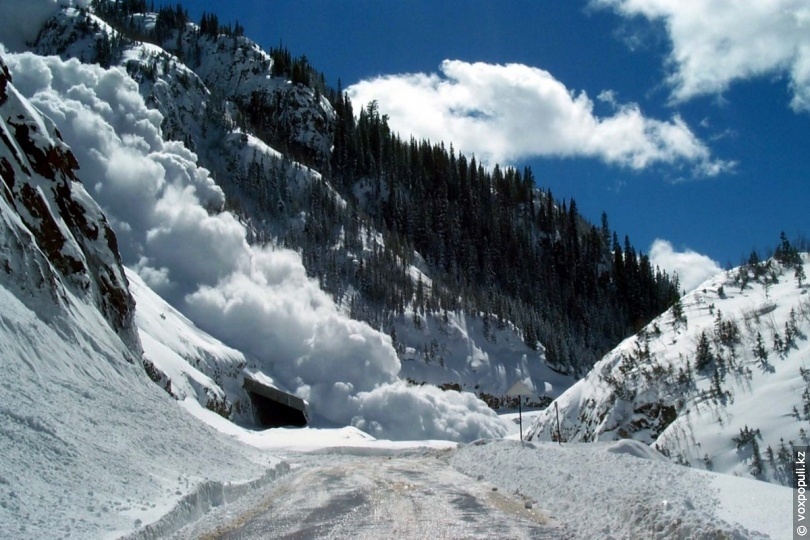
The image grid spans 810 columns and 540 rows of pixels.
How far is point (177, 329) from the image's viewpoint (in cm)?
4106

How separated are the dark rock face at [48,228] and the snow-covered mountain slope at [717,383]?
→ 1640cm

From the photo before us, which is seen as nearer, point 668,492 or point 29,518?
point 29,518

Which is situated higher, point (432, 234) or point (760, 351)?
point (432, 234)

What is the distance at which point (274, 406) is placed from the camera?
4675 cm

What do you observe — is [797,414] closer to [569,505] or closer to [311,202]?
[569,505]

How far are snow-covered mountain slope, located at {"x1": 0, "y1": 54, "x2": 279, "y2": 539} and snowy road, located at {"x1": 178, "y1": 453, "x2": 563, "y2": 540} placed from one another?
134 cm

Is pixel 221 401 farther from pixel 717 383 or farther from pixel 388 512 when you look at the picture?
pixel 388 512

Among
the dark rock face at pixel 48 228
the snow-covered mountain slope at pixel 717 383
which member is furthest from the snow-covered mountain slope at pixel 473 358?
the dark rock face at pixel 48 228

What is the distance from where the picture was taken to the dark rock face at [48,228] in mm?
16984

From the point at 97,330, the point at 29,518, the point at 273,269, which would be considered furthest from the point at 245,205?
the point at 29,518

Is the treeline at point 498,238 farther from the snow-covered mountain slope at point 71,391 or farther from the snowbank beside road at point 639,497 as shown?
the snowbank beside road at point 639,497

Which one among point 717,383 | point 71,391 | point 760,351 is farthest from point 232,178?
point 760,351

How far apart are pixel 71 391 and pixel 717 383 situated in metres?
15.5

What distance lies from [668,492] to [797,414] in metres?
6.00
